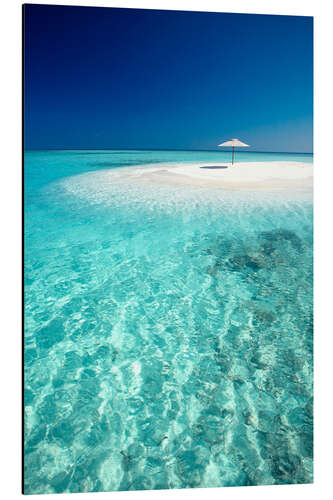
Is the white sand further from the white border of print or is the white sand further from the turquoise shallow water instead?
the white border of print

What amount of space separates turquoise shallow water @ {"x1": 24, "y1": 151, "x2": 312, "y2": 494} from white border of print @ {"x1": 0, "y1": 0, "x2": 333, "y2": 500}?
106 millimetres

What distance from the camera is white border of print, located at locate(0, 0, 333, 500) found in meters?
2.08

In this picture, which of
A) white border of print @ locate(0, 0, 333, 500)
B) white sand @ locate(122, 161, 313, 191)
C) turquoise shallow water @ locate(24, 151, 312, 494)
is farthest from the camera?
white sand @ locate(122, 161, 313, 191)

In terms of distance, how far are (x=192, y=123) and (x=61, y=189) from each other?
504 centimetres

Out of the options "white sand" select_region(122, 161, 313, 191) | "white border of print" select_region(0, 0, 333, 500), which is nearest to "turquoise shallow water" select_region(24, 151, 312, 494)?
"white border of print" select_region(0, 0, 333, 500)

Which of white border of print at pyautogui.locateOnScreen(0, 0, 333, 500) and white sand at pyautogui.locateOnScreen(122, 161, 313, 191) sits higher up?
white sand at pyautogui.locateOnScreen(122, 161, 313, 191)

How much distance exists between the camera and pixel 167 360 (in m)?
2.69

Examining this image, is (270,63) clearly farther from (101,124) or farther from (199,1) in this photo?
(101,124)
